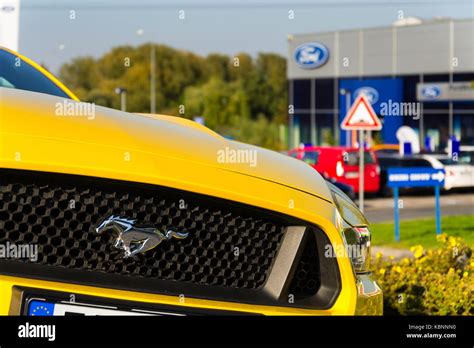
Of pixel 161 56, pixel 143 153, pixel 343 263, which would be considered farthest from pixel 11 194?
pixel 161 56

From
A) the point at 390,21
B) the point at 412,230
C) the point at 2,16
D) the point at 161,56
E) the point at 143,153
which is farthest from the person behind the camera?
the point at 161,56

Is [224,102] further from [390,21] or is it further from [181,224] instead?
[181,224]

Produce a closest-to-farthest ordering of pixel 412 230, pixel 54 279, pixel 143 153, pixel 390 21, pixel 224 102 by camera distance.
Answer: pixel 54 279 → pixel 143 153 → pixel 412 230 → pixel 224 102 → pixel 390 21

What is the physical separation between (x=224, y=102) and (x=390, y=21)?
10.0 m

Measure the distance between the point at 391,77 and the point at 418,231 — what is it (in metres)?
30.1

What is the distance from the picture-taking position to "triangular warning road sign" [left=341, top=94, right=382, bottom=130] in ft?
42.2

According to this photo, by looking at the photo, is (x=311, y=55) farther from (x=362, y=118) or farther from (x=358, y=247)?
(x=358, y=247)

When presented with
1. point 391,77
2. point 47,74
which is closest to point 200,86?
point 391,77

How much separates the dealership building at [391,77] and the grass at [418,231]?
21604mm

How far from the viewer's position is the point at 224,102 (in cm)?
3775

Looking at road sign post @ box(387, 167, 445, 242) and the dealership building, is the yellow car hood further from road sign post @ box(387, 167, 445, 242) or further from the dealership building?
the dealership building

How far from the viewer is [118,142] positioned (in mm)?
2193

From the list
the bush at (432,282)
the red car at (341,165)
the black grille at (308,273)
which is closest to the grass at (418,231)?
the bush at (432,282)

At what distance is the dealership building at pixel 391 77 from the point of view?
4012 centimetres
